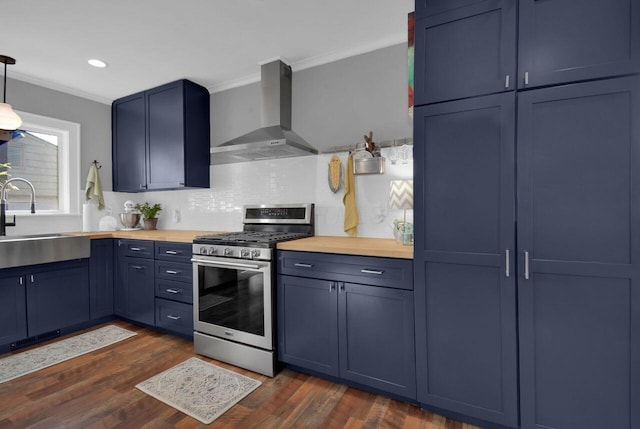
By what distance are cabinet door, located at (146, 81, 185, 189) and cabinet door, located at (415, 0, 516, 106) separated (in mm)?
2543

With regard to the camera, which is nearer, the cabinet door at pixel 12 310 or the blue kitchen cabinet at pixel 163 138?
the cabinet door at pixel 12 310

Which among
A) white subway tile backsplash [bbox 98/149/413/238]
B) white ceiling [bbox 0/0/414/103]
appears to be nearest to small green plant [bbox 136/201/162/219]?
white subway tile backsplash [bbox 98/149/413/238]

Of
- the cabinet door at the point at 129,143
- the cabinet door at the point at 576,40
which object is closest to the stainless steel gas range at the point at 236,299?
the cabinet door at the point at 129,143

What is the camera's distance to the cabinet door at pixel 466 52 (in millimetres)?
1560

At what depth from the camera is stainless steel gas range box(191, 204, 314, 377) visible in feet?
7.28

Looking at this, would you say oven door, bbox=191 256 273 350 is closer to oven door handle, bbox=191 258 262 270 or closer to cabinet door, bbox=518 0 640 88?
oven door handle, bbox=191 258 262 270

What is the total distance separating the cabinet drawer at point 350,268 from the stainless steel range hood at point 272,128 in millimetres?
1003

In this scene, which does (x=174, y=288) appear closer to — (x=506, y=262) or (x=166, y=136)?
(x=166, y=136)

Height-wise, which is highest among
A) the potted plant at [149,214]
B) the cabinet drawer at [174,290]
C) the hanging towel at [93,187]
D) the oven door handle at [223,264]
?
the hanging towel at [93,187]

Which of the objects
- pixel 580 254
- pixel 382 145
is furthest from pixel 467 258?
pixel 382 145

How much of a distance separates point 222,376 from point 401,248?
1567 mm

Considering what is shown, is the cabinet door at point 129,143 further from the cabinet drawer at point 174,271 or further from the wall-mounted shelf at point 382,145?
the wall-mounted shelf at point 382,145

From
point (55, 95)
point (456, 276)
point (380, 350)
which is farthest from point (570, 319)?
point (55, 95)

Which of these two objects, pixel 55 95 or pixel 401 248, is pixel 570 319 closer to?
pixel 401 248
